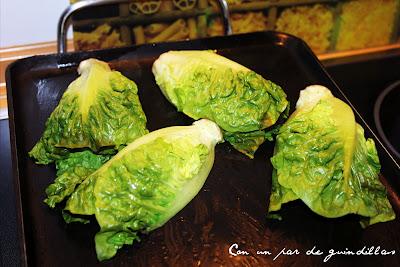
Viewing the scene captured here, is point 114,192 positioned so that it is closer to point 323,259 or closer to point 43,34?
point 323,259

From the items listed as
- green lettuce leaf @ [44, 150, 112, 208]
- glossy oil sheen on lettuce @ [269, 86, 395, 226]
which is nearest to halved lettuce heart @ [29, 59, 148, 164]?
green lettuce leaf @ [44, 150, 112, 208]

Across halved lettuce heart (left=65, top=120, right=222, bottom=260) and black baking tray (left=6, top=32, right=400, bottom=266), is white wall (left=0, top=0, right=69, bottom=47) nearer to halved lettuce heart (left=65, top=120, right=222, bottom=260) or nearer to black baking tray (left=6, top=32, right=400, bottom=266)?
black baking tray (left=6, top=32, right=400, bottom=266)

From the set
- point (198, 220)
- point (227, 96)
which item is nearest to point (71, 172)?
point (198, 220)

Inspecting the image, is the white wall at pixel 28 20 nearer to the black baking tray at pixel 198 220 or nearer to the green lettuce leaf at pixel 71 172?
the black baking tray at pixel 198 220

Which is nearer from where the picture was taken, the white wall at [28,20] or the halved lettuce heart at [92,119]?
the halved lettuce heart at [92,119]

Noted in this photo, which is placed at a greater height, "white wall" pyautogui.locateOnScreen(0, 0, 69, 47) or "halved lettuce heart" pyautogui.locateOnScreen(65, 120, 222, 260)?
"white wall" pyautogui.locateOnScreen(0, 0, 69, 47)

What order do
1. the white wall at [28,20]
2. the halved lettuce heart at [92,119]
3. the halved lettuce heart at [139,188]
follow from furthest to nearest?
1. the white wall at [28,20]
2. the halved lettuce heart at [92,119]
3. the halved lettuce heart at [139,188]

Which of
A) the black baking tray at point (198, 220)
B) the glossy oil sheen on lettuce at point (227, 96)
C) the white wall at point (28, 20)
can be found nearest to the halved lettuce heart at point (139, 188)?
the black baking tray at point (198, 220)
